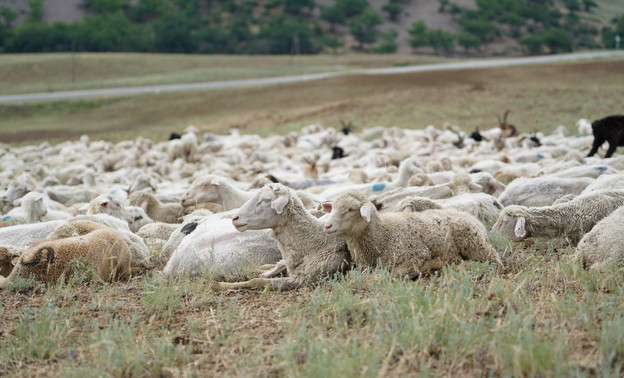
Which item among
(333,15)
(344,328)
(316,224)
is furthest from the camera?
(333,15)

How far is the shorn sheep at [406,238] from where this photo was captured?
5.94 m

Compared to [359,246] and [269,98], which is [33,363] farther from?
[269,98]

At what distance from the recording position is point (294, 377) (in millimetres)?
3943

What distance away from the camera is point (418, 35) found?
82812mm

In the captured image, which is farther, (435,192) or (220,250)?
(435,192)

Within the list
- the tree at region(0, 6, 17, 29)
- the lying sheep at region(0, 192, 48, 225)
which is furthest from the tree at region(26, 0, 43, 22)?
the lying sheep at region(0, 192, 48, 225)

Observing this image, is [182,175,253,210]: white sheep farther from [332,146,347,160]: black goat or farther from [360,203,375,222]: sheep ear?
[332,146,347,160]: black goat

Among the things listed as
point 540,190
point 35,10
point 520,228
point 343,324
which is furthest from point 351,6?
point 343,324

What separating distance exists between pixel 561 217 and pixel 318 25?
289 feet

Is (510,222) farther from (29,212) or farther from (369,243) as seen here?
(29,212)

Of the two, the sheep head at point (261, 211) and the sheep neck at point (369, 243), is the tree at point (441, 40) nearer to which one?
the sheep neck at point (369, 243)

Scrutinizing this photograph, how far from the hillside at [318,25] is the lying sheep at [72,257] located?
68.6m

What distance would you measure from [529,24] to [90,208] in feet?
282

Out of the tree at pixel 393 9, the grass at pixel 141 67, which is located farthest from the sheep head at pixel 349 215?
the tree at pixel 393 9
